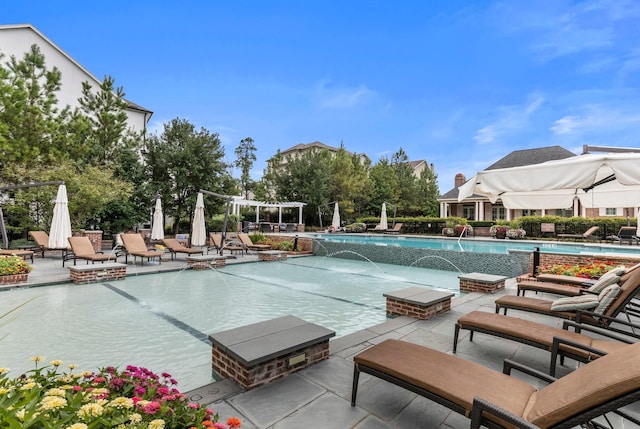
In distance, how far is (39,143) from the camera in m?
13.7

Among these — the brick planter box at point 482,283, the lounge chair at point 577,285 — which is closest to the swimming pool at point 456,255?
the lounge chair at point 577,285

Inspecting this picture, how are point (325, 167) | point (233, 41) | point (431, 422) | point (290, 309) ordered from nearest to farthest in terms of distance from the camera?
1. point (431, 422)
2. point (290, 309)
3. point (233, 41)
4. point (325, 167)

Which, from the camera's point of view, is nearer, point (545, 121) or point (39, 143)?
point (39, 143)

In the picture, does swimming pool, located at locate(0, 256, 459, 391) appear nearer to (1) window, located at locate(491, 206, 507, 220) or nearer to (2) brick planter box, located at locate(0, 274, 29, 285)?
(2) brick planter box, located at locate(0, 274, 29, 285)

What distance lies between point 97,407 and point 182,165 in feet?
59.9

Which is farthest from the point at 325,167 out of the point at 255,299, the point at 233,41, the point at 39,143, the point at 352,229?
the point at 255,299

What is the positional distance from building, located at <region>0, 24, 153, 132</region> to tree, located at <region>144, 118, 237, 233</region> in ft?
18.3

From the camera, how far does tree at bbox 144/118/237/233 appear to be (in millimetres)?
17828

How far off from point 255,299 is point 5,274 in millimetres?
5477

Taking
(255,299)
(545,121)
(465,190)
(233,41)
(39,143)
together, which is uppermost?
(233,41)

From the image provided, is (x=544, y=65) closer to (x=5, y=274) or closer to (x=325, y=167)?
(x=325, y=167)

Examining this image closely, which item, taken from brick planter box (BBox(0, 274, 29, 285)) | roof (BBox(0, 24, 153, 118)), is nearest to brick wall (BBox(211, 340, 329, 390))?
brick planter box (BBox(0, 274, 29, 285))

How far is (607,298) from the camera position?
3322mm

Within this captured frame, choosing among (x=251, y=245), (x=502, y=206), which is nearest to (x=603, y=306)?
(x=251, y=245)
